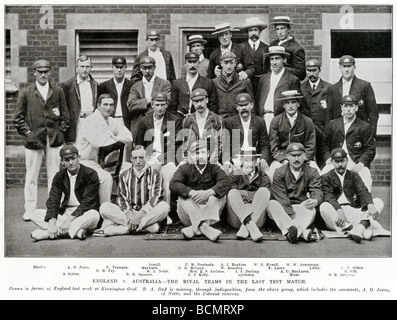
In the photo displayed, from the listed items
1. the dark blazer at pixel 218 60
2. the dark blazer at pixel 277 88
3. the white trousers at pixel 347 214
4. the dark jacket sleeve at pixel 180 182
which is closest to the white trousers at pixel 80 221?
the dark jacket sleeve at pixel 180 182

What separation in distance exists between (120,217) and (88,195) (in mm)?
462

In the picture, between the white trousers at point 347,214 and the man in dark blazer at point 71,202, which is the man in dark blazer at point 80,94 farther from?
the white trousers at point 347,214

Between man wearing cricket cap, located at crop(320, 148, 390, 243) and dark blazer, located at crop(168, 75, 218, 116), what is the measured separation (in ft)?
5.22

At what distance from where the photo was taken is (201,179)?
700 cm

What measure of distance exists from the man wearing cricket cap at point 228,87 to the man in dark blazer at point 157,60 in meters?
0.60

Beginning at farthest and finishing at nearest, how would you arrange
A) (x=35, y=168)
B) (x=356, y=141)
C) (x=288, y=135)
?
1. (x=35, y=168)
2. (x=356, y=141)
3. (x=288, y=135)

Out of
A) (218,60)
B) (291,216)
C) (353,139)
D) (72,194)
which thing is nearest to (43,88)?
(72,194)

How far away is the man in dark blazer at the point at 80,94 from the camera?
729 centimetres

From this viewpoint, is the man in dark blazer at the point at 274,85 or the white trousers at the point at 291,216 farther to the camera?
the man in dark blazer at the point at 274,85

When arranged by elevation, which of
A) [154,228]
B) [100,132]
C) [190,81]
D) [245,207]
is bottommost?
[154,228]

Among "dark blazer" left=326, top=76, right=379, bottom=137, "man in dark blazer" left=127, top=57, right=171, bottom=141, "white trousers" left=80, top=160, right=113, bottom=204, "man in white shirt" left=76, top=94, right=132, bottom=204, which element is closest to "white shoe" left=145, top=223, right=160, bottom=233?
"white trousers" left=80, top=160, right=113, bottom=204

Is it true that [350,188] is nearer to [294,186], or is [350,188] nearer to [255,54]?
[294,186]

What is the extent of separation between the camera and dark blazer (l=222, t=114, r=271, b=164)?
23.4 ft

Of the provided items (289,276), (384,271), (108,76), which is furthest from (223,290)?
(108,76)
